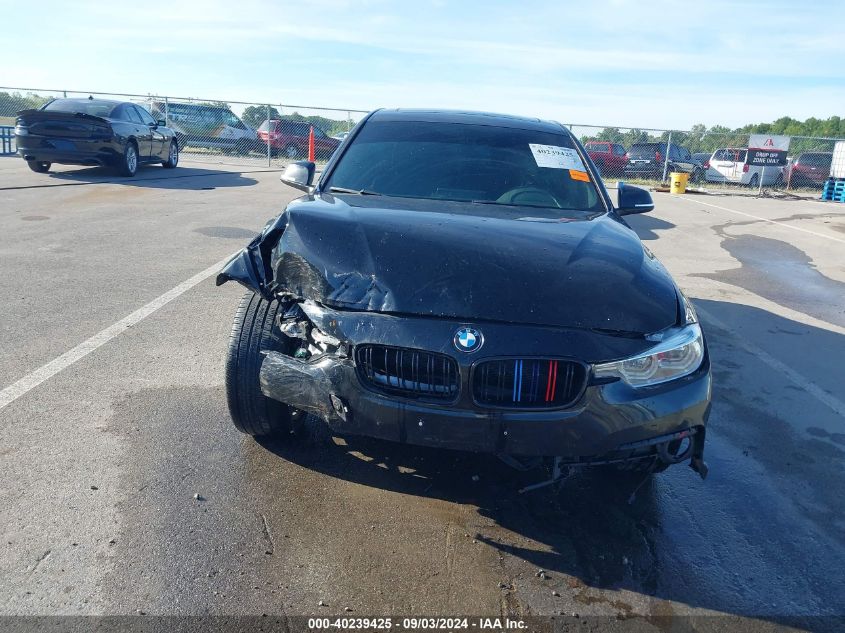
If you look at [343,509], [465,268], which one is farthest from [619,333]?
[343,509]

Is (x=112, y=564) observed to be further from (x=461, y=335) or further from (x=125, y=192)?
(x=125, y=192)

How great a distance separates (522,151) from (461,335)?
7.23 ft

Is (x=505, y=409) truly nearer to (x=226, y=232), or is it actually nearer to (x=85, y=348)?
(x=85, y=348)

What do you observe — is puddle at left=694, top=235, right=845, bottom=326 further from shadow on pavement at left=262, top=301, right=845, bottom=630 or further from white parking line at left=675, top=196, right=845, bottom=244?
shadow on pavement at left=262, top=301, right=845, bottom=630

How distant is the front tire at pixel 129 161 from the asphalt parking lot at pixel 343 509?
10106mm

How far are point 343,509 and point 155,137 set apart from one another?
15.5 m

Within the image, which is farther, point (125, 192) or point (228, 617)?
point (125, 192)

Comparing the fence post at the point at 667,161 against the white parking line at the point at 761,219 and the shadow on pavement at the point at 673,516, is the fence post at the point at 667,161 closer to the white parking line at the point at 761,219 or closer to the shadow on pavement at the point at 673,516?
the white parking line at the point at 761,219

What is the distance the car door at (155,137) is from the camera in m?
16.2

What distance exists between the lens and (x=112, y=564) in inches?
102

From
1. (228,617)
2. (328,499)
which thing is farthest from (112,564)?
(328,499)

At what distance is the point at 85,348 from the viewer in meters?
4.73

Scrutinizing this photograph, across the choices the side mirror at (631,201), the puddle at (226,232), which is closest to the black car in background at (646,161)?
the puddle at (226,232)

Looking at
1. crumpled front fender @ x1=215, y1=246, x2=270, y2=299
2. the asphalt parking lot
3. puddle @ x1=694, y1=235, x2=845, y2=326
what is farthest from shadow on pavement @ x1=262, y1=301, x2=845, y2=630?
puddle @ x1=694, y1=235, x2=845, y2=326
